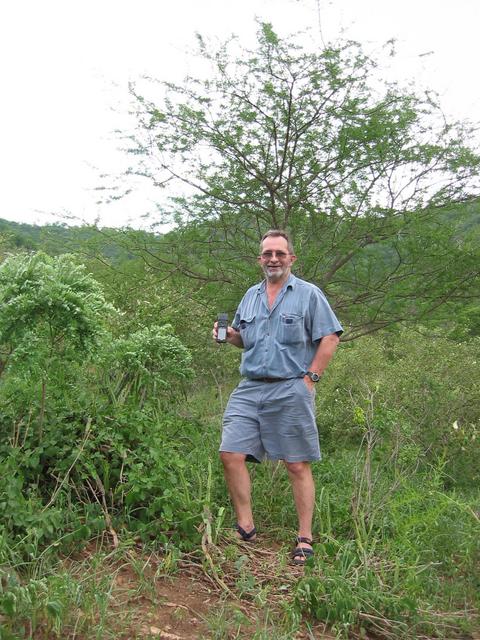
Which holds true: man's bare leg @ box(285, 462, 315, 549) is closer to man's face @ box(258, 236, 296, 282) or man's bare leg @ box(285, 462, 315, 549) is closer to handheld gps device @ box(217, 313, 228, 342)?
handheld gps device @ box(217, 313, 228, 342)

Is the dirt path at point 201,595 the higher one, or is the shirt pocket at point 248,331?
the shirt pocket at point 248,331

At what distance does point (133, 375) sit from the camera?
483 cm

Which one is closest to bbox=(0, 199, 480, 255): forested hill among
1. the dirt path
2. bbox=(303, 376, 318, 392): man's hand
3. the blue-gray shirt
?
the blue-gray shirt

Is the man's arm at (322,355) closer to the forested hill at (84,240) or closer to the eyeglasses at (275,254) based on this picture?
the eyeglasses at (275,254)

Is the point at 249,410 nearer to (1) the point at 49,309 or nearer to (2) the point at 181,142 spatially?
(1) the point at 49,309

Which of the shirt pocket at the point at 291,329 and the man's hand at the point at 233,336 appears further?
the man's hand at the point at 233,336

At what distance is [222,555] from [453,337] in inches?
188

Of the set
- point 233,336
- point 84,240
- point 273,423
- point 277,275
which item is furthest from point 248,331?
point 84,240

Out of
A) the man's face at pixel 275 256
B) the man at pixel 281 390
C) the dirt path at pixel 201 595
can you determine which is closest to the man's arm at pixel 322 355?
the man at pixel 281 390

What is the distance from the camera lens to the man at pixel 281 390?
4.28 m

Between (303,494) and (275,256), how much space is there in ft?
4.90

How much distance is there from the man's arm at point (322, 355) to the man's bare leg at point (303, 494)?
500 millimetres

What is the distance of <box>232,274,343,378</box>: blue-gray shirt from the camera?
435cm

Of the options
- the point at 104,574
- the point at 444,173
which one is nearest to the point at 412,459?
the point at 104,574
